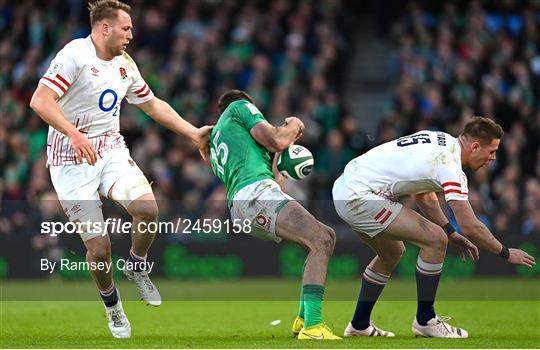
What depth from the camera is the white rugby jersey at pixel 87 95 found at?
1161 centimetres

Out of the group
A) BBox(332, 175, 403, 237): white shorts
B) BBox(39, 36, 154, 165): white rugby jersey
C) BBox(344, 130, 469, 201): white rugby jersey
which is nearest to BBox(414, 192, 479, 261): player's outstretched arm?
BBox(344, 130, 469, 201): white rugby jersey

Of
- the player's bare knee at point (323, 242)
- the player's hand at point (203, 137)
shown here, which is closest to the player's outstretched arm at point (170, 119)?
the player's hand at point (203, 137)

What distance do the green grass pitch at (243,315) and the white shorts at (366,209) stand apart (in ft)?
3.53

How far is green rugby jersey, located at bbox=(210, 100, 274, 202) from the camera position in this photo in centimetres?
1132

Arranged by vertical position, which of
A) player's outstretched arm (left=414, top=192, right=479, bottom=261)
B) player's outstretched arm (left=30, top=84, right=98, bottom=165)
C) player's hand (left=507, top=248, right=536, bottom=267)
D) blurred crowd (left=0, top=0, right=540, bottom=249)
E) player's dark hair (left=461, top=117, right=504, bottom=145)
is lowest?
blurred crowd (left=0, top=0, right=540, bottom=249)

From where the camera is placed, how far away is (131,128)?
921 inches

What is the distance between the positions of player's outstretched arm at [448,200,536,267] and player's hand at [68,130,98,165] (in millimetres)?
3268

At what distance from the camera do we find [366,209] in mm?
11562

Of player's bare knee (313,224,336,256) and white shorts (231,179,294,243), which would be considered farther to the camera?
white shorts (231,179,294,243)

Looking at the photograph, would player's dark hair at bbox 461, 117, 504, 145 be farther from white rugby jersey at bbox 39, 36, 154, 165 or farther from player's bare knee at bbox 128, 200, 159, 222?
white rugby jersey at bbox 39, 36, 154, 165

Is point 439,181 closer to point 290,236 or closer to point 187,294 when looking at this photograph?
point 290,236

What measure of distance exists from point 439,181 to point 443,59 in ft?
46.3

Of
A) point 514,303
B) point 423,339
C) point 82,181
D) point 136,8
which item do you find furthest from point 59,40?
point 423,339

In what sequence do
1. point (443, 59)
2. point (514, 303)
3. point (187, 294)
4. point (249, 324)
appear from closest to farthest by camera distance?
1. point (249, 324)
2. point (514, 303)
3. point (187, 294)
4. point (443, 59)
